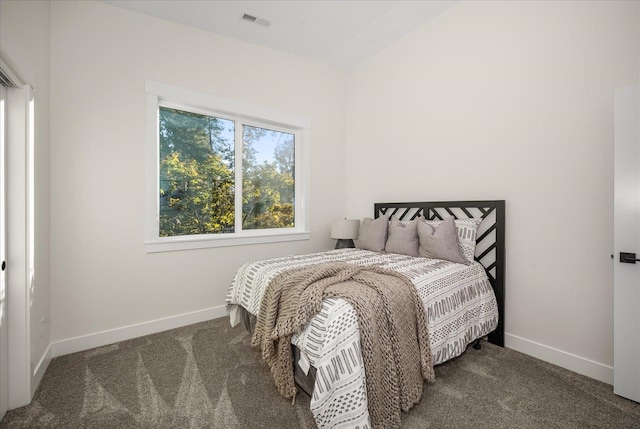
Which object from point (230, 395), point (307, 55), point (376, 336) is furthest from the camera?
point (307, 55)

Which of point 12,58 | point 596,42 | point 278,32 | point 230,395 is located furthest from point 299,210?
point 596,42

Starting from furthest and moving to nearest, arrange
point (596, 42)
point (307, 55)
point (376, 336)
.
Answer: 1. point (307, 55)
2. point (596, 42)
3. point (376, 336)

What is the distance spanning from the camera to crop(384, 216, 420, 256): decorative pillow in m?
2.63

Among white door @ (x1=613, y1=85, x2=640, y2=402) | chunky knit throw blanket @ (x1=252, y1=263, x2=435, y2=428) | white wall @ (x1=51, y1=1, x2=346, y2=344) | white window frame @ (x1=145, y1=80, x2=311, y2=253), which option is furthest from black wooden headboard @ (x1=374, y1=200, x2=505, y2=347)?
white wall @ (x1=51, y1=1, x2=346, y2=344)

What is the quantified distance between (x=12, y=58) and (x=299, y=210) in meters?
2.73

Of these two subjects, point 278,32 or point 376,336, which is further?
point 278,32

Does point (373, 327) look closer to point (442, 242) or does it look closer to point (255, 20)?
point (442, 242)

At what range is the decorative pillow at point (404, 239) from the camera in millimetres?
2629

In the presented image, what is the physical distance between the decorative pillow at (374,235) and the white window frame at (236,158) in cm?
85

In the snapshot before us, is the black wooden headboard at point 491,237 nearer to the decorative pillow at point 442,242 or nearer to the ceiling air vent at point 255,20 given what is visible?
the decorative pillow at point 442,242

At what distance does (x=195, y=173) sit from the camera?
3.00 meters

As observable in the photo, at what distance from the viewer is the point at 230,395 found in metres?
1.75

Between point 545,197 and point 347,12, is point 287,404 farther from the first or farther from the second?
point 347,12

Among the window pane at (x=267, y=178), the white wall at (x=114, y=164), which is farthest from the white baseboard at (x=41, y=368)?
the window pane at (x=267, y=178)
